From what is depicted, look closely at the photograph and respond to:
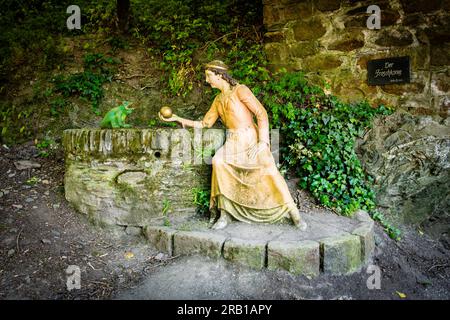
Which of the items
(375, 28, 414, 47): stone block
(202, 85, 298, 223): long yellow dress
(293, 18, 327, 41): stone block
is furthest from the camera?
(293, 18, 327, 41): stone block

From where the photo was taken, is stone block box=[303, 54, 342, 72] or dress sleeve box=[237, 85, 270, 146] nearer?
dress sleeve box=[237, 85, 270, 146]

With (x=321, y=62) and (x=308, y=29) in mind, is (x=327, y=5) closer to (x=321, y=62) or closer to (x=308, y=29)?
(x=308, y=29)

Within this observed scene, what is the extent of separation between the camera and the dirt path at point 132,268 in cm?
245

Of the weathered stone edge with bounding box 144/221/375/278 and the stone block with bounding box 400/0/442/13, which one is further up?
the stone block with bounding box 400/0/442/13

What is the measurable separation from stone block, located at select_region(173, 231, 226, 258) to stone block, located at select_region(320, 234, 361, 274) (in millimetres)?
900

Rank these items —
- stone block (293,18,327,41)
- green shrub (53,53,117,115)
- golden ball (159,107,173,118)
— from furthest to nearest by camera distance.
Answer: green shrub (53,53,117,115)
stone block (293,18,327,41)
golden ball (159,107,173,118)

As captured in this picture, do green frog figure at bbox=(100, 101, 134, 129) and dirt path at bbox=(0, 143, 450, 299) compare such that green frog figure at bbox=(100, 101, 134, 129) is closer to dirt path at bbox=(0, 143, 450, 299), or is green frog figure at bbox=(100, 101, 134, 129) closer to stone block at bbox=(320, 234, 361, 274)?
dirt path at bbox=(0, 143, 450, 299)

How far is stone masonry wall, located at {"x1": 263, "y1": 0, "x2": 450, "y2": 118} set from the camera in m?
3.81

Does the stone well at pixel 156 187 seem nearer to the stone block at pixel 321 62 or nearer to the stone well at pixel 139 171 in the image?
the stone well at pixel 139 171

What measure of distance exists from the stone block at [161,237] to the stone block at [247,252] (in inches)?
23.6

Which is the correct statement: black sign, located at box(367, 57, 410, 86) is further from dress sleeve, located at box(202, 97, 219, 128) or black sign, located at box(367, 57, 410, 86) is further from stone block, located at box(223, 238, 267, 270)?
stone block, located at box(223, 238, 267, 270)

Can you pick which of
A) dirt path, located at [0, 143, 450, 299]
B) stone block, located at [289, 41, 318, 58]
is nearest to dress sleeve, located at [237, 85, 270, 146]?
dirt path, located at [0, 143, 450, 299]

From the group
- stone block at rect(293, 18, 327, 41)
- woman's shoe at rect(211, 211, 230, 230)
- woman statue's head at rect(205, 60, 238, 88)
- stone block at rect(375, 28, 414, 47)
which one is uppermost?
stone block at rect(293, 18, 327, 41)

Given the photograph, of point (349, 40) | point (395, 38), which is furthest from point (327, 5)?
point (395, 38)
